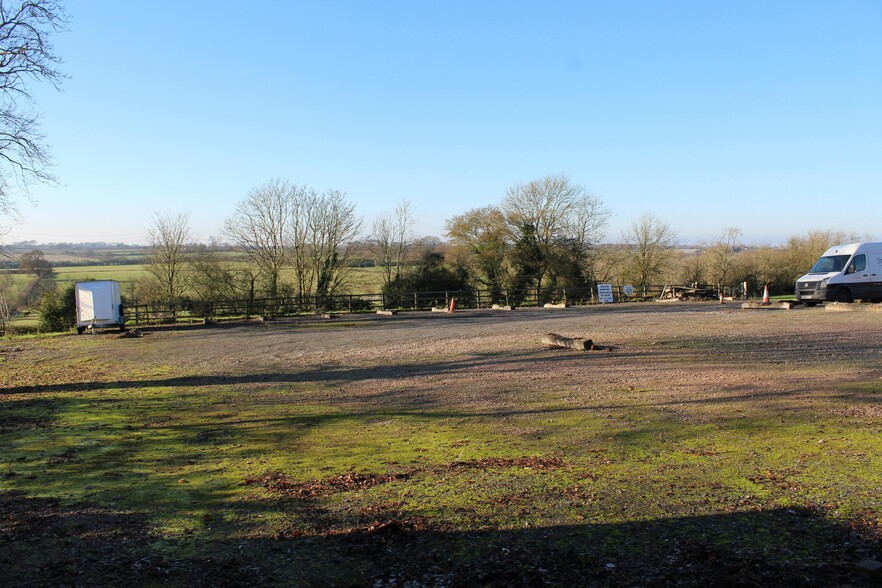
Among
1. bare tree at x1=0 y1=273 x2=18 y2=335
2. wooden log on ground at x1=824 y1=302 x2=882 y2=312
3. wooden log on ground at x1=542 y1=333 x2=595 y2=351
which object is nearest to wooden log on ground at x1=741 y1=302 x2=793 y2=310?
wooden log on ground at x1=824 y1=302 x2=882 y2=312

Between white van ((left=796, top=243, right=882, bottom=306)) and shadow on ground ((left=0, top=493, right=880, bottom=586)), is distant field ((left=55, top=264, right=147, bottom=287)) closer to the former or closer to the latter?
white van ((left=796, top=243, right=882, bottom=306))

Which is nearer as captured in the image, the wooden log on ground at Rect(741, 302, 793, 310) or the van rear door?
the van rear door

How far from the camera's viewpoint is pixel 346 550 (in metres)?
4.36

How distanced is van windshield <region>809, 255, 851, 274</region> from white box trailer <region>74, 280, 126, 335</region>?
30.9m

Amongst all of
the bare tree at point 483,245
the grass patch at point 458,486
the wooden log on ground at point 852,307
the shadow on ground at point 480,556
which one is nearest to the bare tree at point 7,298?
the bare tree at point 483,245

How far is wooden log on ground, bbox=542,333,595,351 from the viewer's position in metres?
15.3

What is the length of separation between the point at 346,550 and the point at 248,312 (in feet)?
111

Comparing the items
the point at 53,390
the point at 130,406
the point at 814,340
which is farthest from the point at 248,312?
the point at 814,340

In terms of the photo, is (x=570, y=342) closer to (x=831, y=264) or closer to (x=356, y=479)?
(x=356, y=479)

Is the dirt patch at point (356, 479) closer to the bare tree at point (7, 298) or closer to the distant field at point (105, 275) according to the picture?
the bare tree at point (7, 298)

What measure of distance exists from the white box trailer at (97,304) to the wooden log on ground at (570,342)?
68.9 ft

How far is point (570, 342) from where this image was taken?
1573 cm

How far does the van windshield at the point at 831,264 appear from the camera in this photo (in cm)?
2511

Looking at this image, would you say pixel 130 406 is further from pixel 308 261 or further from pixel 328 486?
pixel 308 261
